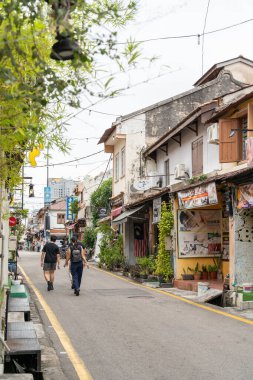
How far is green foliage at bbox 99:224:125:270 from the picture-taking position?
2880 cm

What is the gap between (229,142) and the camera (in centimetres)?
1608

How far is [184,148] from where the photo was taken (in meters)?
22.1

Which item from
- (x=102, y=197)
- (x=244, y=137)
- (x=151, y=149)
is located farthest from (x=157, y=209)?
(x=102, y=197)

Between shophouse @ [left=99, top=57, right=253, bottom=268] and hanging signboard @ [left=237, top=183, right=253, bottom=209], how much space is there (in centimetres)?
703

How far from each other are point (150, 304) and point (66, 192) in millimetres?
78185

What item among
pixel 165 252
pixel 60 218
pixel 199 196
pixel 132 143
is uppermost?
pixel 132 143

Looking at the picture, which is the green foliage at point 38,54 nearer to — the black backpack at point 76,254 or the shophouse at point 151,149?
the black backpack at point 76,254

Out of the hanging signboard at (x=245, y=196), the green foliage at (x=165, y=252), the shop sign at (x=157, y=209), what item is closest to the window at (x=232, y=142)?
the hanging signboard at (x=245, y=196)

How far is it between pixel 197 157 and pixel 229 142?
4302 millimetres

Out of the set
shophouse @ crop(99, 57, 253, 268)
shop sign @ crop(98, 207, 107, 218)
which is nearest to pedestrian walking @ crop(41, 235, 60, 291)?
shophouse @ crop(99, 57, 253, 268)

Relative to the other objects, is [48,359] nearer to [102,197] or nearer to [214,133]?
[214,133]

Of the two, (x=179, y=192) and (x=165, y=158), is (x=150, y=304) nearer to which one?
(x=179, y=192)

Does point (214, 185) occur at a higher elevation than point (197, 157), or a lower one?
lower

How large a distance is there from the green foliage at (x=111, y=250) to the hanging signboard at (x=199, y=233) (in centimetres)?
840
